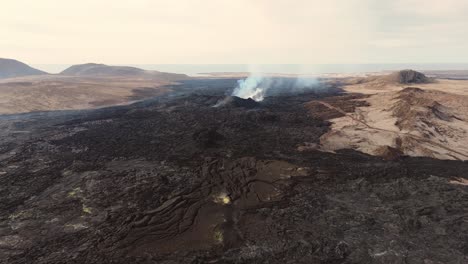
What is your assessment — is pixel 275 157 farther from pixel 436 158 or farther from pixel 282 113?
pixel 282 113

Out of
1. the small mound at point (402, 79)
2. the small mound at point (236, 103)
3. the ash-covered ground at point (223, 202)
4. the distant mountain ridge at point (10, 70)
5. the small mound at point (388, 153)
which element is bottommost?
the ash-covered ground at point (223, 202)

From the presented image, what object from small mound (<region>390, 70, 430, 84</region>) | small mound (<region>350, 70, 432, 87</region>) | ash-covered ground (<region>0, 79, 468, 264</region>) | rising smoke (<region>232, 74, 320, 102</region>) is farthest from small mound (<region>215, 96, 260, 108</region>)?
small mound (<region>390, 70, 430, 84</region>)

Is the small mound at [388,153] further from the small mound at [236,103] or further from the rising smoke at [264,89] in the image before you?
the rising smoke at [264,89]

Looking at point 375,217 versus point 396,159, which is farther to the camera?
point 396,159

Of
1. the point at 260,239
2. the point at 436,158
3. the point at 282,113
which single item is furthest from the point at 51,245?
the point at 282,113

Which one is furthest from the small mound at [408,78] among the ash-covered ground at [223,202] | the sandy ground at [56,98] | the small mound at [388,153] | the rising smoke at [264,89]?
the sandy ground at [56,98]

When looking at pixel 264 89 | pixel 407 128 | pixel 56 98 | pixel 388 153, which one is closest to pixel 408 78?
pixel 264 89
